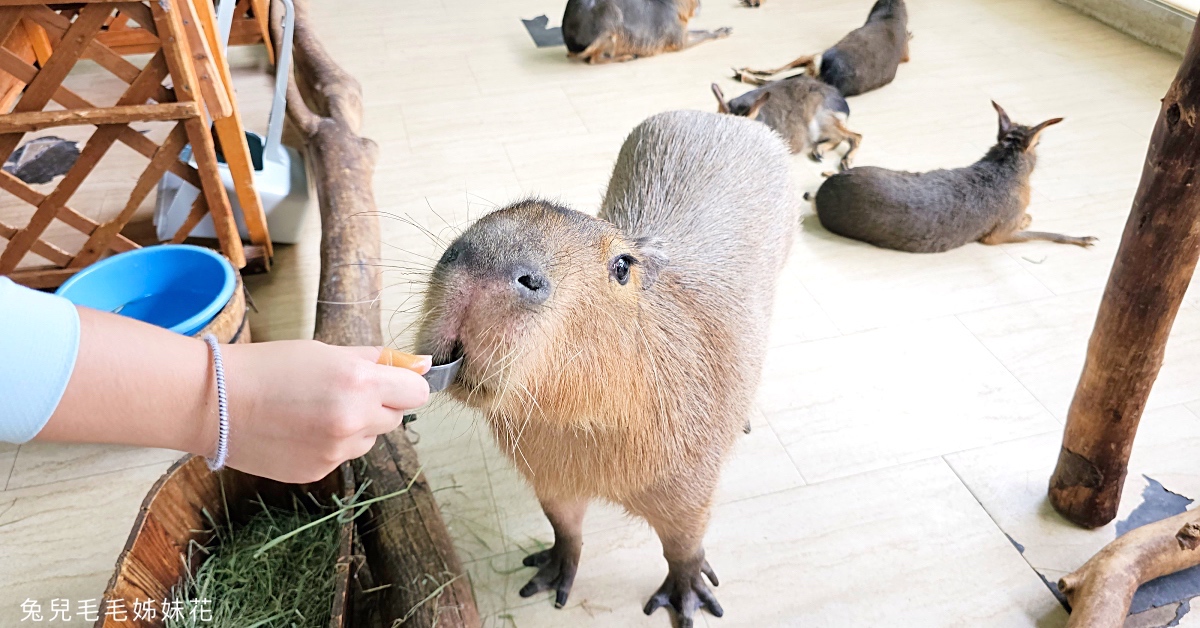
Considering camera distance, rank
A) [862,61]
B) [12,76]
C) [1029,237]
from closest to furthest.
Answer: [12,76]
[1029,237]
[862,61]

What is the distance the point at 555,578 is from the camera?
1953mm

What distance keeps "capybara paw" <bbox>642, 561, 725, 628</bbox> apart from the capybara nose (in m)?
1.06

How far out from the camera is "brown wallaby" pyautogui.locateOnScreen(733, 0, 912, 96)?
4176 millimetres

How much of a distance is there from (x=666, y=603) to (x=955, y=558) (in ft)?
2.62

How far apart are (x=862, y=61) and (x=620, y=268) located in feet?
11.4

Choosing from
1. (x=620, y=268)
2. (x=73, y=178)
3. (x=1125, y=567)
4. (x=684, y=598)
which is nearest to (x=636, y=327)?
(x=620, y=268)

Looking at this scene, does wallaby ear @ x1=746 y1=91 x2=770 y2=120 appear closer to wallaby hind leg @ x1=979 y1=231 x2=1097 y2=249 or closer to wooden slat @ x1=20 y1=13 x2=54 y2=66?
wallaby hind leg @ x1=979 y1=231 x2=1097 y2=249

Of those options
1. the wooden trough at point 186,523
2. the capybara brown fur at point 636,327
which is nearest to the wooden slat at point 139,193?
the wooden trough at point 186,523

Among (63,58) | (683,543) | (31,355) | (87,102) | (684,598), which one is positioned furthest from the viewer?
(87,102)

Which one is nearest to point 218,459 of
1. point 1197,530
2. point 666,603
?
point 666,603

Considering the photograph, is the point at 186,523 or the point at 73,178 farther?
the point at 73,178

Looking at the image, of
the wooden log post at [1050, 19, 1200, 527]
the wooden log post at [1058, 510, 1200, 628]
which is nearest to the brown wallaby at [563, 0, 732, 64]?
the wooden log post at [1050, 19, 1200, 527]

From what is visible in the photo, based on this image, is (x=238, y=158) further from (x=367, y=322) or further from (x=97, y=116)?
(x=367, y=322)

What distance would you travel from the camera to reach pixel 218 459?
1.03 meters
